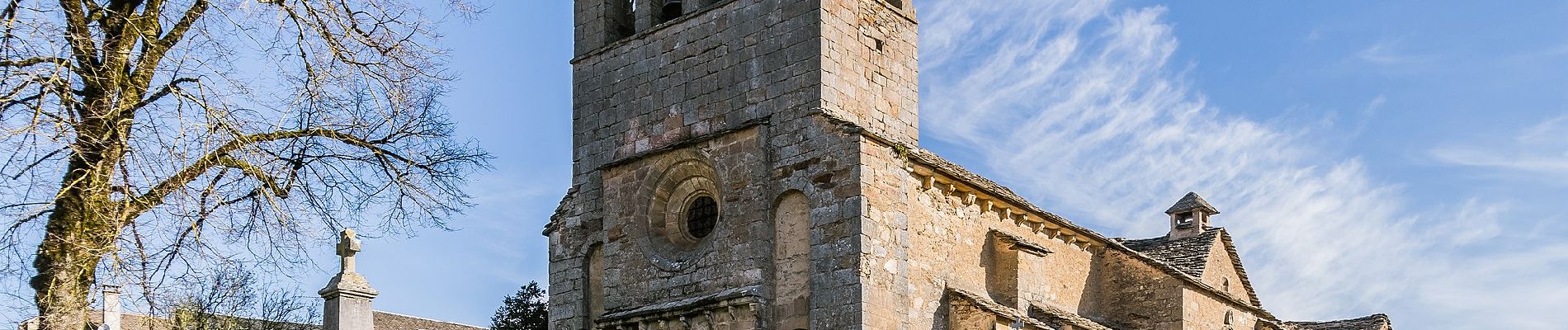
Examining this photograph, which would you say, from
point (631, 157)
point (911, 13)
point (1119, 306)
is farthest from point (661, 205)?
point (1119, 306)

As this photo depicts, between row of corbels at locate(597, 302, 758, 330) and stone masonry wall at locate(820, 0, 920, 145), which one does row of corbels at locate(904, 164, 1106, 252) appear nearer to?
stone masonry wall at locate(820, 0, 920, 145)

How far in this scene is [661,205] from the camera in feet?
64.2

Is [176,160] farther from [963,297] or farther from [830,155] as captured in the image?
[963,297]

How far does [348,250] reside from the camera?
15172mm

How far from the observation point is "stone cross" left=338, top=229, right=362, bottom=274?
595 inches

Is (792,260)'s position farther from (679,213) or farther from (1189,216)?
(1189,216)

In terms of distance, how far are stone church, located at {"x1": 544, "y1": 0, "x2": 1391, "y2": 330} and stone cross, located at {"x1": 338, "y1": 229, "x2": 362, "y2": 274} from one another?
435 centimetres

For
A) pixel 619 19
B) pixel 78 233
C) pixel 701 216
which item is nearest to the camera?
pixel 78 233

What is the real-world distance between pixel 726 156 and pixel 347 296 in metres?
5.21

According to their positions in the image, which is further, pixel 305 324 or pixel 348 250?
pixel 305 324

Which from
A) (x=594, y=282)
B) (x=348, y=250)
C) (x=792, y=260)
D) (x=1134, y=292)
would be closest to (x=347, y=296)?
(x=348, y=250)

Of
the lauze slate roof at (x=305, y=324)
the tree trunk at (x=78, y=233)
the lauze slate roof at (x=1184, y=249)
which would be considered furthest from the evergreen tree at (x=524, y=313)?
the tree trunk at (x=78, y=233)

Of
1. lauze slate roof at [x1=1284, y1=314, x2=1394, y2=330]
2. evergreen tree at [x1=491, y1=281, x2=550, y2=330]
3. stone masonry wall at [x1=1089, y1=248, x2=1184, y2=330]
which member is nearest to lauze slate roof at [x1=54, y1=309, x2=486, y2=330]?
evergreen tree at [x1=491, y1=281, x2=550, y2=330]

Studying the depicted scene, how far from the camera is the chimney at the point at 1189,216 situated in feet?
97.9
